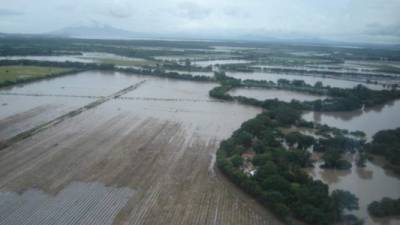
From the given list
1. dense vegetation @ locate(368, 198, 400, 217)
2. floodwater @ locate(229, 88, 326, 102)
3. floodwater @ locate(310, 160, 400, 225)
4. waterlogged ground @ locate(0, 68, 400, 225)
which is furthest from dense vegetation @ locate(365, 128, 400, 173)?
floodwater @ locate(229, 88, 326, 102)

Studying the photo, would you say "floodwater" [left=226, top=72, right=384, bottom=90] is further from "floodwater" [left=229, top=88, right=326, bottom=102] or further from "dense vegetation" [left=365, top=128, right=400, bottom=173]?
"dense vegetation" [left=365, top=128, right=400, bottom=173]

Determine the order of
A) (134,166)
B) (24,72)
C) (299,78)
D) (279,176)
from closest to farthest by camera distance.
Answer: (279,176)
(134,166)
(24,72)
(299,78)

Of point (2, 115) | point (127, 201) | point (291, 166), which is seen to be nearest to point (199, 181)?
point (127, 201)

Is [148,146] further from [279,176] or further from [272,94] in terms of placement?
[272,94]

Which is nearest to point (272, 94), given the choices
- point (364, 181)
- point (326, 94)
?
point (326, 94)

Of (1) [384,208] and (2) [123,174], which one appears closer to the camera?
(1) [384,208]

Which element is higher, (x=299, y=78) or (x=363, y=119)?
(x=299, y=78)
